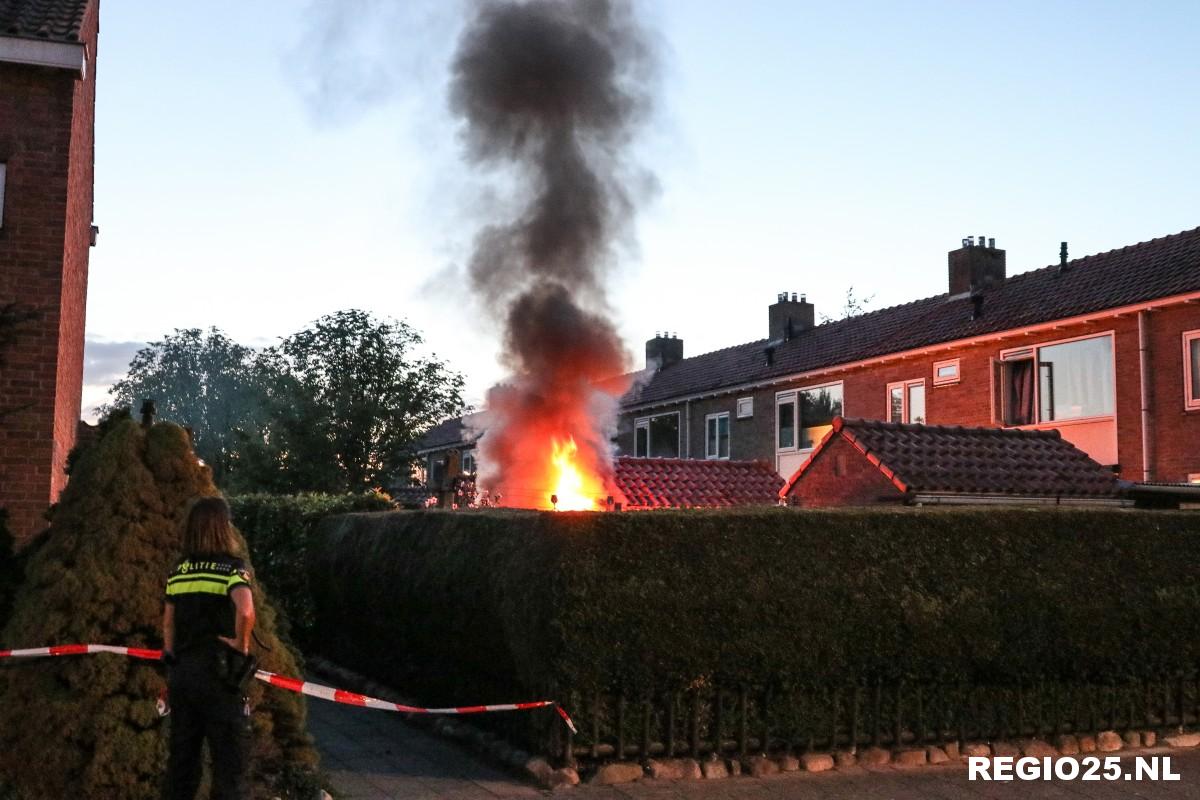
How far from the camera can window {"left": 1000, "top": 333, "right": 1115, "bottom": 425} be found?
21594 millimetres

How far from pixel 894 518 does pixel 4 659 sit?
6390mm

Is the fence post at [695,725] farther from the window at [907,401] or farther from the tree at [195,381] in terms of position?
the tree at [195,381]

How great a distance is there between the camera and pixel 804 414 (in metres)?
29.3

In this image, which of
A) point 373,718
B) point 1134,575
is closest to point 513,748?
point 373,718

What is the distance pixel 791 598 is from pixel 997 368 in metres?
16.9

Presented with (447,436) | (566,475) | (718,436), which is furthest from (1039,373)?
(447,436)

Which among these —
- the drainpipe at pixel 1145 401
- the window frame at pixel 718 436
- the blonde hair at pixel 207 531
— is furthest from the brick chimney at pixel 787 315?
the blonde hair at pixel 207 531

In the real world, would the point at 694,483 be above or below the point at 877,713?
above

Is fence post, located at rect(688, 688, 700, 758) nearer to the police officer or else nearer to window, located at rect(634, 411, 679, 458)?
the police officer

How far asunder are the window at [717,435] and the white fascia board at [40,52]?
2152 centimetres

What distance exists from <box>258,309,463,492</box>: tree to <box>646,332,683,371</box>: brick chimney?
7.39m

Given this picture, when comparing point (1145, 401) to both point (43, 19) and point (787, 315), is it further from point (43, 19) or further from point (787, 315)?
point (43, 19)

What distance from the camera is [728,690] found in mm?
8547

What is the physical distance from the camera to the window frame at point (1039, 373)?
21281mm
